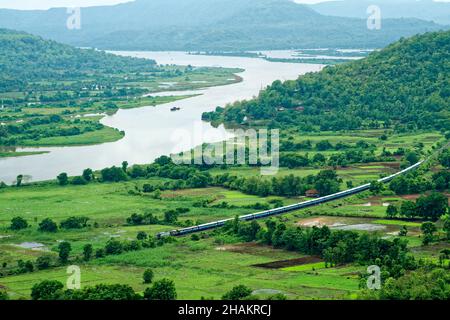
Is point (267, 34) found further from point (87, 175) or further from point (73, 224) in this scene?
point (73, 224)

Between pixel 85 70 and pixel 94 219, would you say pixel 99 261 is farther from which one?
pixel 85 70

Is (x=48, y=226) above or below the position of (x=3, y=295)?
below

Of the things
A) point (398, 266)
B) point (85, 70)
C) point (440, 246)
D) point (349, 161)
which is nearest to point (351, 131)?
point (349, 161)

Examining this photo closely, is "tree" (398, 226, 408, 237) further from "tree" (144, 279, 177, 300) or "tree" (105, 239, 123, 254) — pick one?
"tree" (144, 279, 177, 300)

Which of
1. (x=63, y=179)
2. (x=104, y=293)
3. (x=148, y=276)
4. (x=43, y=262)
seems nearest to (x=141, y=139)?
(x=63, y=179)

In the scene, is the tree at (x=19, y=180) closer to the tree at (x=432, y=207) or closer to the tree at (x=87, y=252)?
the tree at (x=87, y=252)

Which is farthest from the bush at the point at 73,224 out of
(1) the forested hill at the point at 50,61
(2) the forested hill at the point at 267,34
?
(2) the forested hill at the point at 267,34
